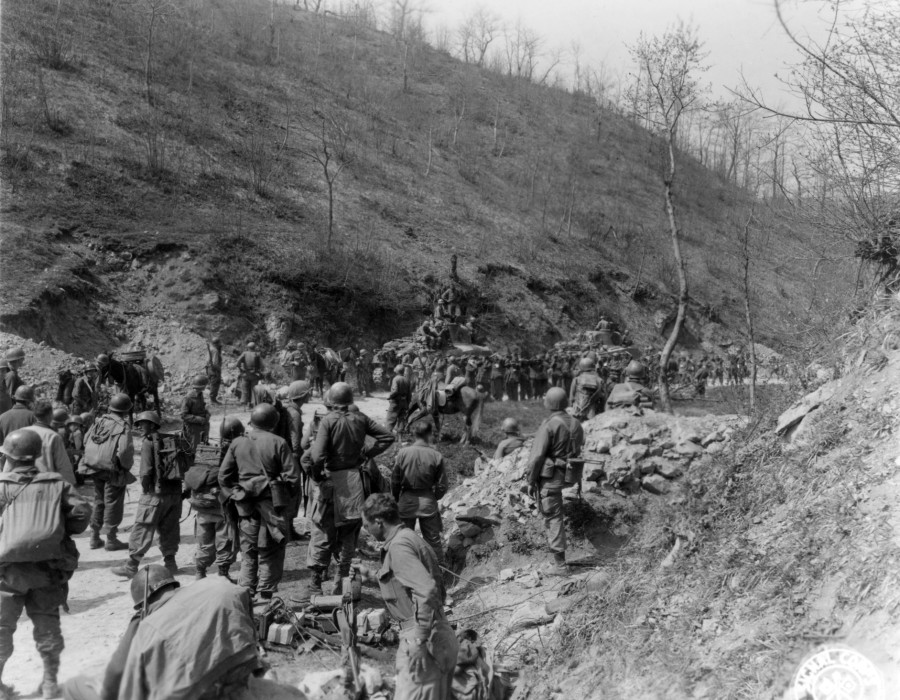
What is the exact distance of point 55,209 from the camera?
24.8 metres

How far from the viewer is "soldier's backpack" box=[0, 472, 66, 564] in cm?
489

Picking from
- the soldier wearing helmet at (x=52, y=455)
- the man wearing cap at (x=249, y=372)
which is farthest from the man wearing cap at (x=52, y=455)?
the man wearing cap at (x=249, y=372)

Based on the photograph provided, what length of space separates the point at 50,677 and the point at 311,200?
105 feet

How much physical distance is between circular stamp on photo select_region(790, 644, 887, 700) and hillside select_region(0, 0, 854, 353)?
7630 mm

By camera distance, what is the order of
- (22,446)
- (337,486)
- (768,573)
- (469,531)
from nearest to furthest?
(768,573) → (22,446) → (337,486) → (469,531)

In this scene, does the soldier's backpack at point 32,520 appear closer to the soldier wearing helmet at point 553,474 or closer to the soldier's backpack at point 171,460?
the soldier's backpack at point 171,460

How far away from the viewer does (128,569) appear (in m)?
7.32

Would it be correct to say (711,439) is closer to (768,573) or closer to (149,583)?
(768,573)

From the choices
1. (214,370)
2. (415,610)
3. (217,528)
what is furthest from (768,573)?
(214,370)

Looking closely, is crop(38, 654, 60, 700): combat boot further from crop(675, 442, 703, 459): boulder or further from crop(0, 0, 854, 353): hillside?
crop(0, 0, 854, 353): hillside

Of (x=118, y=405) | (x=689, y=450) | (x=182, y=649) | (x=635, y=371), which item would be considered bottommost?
(x=182, y=649)

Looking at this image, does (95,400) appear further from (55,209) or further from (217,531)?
(55,209)

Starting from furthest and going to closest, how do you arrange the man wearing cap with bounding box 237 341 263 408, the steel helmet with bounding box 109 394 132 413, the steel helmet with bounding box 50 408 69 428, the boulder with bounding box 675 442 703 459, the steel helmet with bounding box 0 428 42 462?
the man wearing cap with bounding box 237 341 263 408 → the steel helmet with bounding box 50 408 69 428 → the boulder with bounding box 675 442 703 459 → the steel helmet with bounding box 109 394 132 413 → the steel helmet with bounding box 0 428 42 462

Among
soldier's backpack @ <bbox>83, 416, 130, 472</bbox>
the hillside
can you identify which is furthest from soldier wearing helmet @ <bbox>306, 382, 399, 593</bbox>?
the hillside
